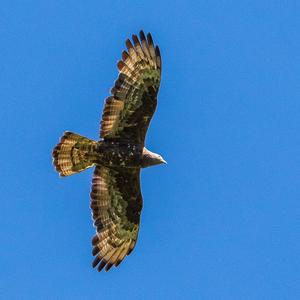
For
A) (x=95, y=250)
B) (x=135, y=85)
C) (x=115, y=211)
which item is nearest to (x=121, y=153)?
(x=135, y=85)

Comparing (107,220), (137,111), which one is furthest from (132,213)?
(137,111)

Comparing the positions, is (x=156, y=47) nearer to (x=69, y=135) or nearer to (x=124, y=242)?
(x=69, y=135)

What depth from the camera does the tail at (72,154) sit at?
2331cm

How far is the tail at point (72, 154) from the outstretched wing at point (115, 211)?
59cm

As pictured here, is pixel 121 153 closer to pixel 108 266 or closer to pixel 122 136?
pixel 122 136

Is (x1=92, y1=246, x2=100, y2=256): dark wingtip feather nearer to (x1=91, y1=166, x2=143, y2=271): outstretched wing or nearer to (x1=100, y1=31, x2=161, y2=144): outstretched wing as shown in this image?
(x1=91, y1=166, x2=143, y2=271): outstretched wing

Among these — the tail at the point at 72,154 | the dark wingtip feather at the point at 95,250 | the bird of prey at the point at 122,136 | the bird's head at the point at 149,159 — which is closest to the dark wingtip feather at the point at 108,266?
the bird of prey at the point at 122,136

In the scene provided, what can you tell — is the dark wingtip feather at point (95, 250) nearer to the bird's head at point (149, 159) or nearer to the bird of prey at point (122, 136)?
the bird of prey at point (122, 136)

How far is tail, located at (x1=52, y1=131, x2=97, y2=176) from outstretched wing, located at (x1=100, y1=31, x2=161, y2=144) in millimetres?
531

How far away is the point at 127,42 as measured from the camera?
23.4 m

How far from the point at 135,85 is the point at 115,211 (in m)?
2.65

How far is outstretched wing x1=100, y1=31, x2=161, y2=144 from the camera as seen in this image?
23.3 m

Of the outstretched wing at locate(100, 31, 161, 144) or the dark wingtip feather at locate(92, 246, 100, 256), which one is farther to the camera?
the dark wingtip feather at locate(92, 246, 100, 256)

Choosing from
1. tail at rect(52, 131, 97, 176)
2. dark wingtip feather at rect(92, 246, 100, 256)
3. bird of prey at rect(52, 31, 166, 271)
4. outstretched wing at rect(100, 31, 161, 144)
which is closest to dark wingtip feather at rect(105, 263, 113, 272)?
bird of prey at rect(52, 31, 166, 271)
